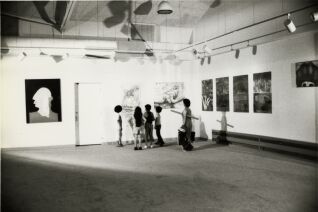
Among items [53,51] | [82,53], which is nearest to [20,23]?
[53,51]

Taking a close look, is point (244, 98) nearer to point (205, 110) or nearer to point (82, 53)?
point (205, 110)

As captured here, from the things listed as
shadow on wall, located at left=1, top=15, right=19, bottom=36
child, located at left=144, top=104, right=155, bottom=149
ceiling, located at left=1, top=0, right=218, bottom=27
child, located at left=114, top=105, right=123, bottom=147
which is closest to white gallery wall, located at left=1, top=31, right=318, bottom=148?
child, located at left=114, top=105, right=123, bottom=147

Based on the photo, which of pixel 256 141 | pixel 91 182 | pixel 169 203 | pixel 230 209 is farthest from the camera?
pixel 256 141

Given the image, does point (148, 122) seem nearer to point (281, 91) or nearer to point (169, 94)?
point (169, 94)

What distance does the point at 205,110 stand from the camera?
1275 cm

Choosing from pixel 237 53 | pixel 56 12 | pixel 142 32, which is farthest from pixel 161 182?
pixel 142 32

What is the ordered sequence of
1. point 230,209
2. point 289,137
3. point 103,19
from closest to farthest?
point 230,209 → point 289,137 → point 103,19

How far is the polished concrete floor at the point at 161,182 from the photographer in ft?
16.2

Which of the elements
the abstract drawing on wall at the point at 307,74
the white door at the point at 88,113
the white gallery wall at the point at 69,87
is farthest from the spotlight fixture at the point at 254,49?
the white door at the point at 88,113

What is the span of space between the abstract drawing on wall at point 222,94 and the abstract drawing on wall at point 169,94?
2.09m

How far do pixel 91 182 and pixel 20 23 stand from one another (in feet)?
25.5

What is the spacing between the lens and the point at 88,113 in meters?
12.1

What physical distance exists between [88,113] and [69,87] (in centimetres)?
132

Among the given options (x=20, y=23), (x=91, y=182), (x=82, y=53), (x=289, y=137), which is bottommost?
(x=91, y=182)
